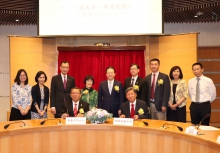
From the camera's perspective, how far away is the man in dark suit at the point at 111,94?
423 centimetres

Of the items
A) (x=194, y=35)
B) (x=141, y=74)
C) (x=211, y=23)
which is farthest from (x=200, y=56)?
(x=141, y=74)

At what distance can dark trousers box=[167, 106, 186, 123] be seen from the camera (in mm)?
4276

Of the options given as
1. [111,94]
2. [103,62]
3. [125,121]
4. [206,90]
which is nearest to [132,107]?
[125,121]

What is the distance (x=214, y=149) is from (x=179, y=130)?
0.53 metres

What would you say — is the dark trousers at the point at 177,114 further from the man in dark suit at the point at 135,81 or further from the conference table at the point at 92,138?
the conference table at the point at 92,138

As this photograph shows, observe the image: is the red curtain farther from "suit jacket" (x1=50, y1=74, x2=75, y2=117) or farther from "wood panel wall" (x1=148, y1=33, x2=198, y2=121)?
"suit jacket" (x1=50, y1=74, x2=75, y2=117)

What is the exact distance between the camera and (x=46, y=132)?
2.87 m

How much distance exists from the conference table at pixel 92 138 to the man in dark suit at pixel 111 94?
122cm

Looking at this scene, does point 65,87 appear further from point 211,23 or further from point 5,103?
point 211,23

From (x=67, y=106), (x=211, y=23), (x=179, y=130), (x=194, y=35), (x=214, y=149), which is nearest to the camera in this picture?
(x=214, y=149)

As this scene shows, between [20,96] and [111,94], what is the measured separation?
53.5 inches

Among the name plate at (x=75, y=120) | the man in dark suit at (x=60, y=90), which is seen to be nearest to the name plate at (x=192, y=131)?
the name plate at (x=75, y=120)

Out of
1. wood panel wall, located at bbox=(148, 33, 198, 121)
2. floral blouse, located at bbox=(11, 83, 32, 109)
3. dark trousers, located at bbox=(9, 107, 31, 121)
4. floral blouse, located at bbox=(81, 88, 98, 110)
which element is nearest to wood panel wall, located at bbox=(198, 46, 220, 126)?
wood panel wall, located at bbox=(148, 33, 198, 121)

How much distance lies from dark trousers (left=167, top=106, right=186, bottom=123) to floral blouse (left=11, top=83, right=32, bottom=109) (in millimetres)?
2185
